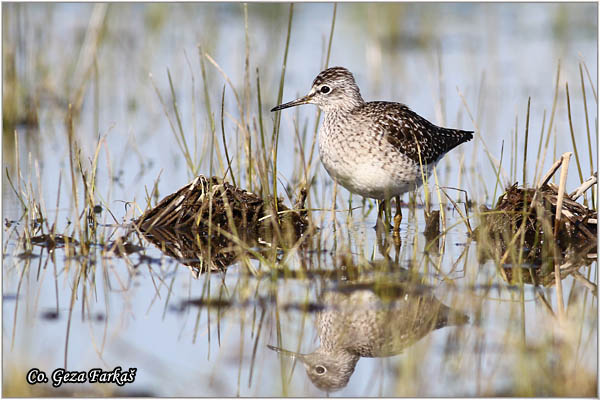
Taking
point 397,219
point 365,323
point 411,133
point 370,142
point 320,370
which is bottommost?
point 320,370

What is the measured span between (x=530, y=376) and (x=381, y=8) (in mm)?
15403

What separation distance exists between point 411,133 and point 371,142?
58 cm

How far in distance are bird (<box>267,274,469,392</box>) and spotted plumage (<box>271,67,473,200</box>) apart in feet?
6.25

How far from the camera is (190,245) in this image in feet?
26.8

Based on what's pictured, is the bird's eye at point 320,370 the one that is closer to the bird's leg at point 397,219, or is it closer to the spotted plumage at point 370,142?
the spotted plumage at point 370,142

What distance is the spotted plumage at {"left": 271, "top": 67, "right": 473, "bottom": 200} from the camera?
8531 millimetres

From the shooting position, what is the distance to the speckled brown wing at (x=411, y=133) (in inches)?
346

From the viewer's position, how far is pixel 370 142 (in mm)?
8602

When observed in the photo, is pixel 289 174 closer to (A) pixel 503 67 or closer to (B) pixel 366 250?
(B) pixel 366 250

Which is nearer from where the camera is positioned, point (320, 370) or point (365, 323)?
point (320, 370)

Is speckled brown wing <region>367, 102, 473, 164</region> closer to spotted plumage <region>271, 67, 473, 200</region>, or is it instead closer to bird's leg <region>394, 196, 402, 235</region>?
spotted plumage <region>271, 67, 473, 200</region>

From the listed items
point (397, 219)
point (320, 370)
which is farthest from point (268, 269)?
point (397, 219)

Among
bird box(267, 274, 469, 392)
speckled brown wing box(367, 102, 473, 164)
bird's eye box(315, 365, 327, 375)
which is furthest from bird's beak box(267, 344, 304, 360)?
speckled brown wing box(367, 102, 473, 164)

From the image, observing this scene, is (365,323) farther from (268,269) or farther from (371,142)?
(371,142)
